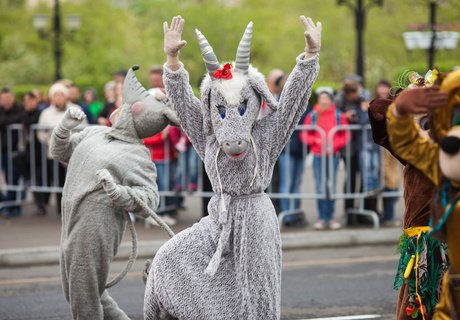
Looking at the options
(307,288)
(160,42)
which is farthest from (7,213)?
(160,42)

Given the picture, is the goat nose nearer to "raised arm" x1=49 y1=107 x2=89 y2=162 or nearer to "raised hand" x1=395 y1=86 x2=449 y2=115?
"raised hand" x1=395 y1=86 x2=449 y2=115

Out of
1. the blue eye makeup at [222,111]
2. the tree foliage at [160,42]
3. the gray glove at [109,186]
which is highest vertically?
the tree foliage at [160,42]

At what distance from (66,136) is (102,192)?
567mm

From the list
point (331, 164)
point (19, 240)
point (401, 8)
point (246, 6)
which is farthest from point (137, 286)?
point (246, 6)

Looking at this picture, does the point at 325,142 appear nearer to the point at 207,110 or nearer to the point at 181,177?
the point at 181,177

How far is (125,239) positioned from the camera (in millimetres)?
11641

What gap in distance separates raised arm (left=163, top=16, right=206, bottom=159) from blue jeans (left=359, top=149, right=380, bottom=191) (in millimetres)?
6421

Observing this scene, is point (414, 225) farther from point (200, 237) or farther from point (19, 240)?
point (19, 240)

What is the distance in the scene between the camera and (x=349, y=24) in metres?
36.0

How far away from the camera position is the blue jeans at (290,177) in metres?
12.5

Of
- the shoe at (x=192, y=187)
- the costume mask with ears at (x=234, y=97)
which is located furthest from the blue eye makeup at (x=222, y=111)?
the shoe at (x=192, y=187)

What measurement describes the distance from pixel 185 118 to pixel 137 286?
12.3 ft

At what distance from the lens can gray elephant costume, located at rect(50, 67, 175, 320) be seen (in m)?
6.48

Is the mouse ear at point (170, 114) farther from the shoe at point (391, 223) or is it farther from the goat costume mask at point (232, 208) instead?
the shoe at point (391, 223)
